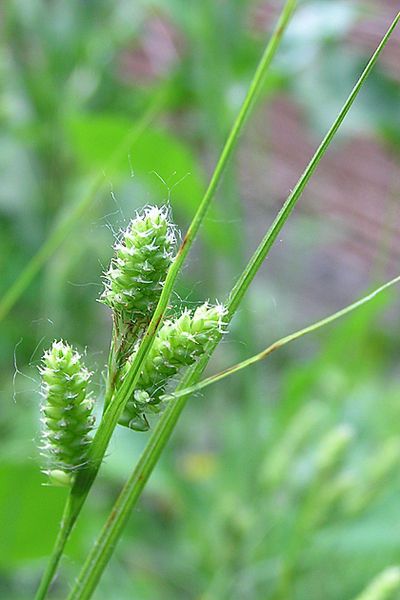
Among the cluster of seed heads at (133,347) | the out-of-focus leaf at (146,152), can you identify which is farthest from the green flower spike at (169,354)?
the out-of-focus leaf at (146,152)

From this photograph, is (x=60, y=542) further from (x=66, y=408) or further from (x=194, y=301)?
(x=194, y=301)

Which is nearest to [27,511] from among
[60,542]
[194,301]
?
[194,301]

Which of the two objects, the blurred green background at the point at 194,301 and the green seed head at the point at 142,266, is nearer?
the green seed head at the point at 142,266

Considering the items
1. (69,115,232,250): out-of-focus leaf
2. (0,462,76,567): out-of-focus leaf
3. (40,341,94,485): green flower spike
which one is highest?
(69,115,232,250): out-of-focus leaf

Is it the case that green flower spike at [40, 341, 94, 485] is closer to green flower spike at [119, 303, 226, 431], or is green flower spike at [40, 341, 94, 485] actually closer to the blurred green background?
green flower spike at [119, 303, 226, 431]

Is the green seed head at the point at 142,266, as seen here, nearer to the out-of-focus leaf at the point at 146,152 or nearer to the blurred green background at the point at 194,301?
the blurred green background at the point at 194,301

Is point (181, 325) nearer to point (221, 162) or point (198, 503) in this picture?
→ point (221, 162)

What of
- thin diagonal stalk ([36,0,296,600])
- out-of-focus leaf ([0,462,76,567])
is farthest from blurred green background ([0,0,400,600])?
thin diagonal stalk ([36,0,296,600])
